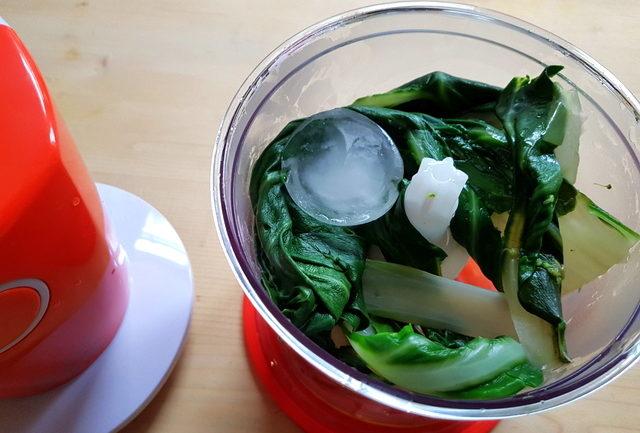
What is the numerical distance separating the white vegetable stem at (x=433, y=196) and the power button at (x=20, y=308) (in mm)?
304

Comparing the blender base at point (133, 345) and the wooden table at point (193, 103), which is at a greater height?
the wooden table at point (193, 103)

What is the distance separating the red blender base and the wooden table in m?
0.02

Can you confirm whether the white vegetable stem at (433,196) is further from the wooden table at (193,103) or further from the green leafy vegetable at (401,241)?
the wooden table at (193,103)

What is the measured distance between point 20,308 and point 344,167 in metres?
0.29

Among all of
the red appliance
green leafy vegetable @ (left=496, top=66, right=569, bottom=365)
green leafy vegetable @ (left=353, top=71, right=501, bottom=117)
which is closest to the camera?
the red appliance

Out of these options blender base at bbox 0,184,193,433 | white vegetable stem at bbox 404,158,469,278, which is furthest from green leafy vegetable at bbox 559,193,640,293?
blender base at bbox 0,184,193,433

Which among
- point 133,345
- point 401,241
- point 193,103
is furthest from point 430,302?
point 193,103

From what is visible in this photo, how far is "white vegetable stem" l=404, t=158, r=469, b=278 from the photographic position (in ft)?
1.64

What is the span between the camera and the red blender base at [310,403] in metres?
0.57

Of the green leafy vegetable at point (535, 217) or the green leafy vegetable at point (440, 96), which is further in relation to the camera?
the green leafy vegetable at point (440, 96)

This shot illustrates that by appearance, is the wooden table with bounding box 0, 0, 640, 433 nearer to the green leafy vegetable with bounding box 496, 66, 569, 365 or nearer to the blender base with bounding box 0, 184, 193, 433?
the blender base with bounding box 0, 184, 193, 433

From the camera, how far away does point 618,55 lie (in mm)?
836

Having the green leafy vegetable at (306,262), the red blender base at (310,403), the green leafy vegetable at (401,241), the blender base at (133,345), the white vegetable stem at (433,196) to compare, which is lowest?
the blender base at (133,345)

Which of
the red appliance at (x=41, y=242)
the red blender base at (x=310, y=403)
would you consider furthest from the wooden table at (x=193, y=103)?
the red appliance at (x=41, y=242)
